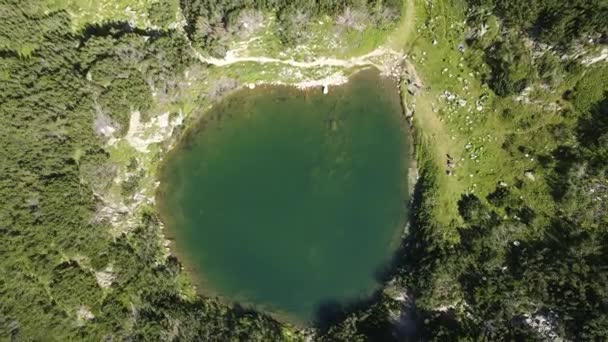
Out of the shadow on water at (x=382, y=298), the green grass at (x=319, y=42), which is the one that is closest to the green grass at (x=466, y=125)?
the shadow on water at (x=382, y=298)

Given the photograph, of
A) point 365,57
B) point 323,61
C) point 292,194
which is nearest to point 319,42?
point 323,61

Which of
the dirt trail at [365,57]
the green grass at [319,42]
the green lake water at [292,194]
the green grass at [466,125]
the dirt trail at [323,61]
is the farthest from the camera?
the dirt trail at [323,61]

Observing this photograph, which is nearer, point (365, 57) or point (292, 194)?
point (292, 194)

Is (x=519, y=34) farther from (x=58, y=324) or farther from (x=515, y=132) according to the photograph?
(x=58, y=324)

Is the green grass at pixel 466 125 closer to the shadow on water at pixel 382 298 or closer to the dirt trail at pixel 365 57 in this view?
the dirt trail at pixel 365 57

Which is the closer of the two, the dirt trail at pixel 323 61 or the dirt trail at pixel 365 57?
the dirt trail at pixel 365 57

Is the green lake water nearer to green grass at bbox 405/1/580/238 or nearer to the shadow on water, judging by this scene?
the shadow on water

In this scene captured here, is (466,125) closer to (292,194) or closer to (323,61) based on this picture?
(323,61)

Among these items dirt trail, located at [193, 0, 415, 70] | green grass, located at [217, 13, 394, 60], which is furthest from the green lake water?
green grass, located at [217, 13, 394, 60]
